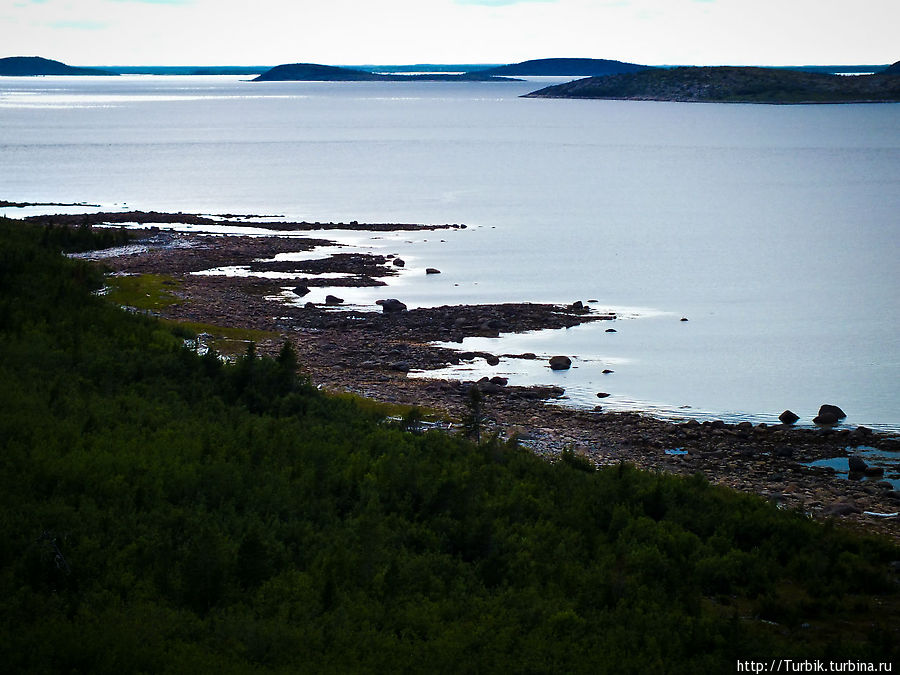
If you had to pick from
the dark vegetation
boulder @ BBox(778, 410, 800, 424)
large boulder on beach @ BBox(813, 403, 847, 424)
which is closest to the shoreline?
boulder @ BBox(778, 410, 800, 424)

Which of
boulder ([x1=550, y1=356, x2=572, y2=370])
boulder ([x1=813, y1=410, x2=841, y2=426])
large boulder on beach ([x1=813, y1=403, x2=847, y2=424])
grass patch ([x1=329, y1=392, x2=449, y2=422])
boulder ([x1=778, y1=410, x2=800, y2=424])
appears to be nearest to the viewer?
grass patch ([x1=329, y1=392, x2=449, y2=422])

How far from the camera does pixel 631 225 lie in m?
80.9

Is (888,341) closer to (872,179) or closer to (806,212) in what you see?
(806,212)

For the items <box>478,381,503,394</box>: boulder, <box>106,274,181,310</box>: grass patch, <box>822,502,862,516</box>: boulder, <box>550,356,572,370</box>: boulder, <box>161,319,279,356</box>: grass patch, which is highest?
<box>106,274,181,310</box>: grass patch

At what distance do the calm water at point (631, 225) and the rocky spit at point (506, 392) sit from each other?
77.9 inches

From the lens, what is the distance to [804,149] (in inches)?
5723

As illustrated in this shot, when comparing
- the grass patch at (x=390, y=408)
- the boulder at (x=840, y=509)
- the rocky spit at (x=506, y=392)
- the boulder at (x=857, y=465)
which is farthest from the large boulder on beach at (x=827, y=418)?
the grass patch at (x=390, y=408)

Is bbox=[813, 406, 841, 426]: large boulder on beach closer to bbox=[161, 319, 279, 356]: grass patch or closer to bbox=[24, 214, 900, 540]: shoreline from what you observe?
bbox=[24, 214, 900, 540]: shoreline

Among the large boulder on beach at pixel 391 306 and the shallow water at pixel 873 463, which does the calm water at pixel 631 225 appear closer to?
the large boulder on beach at pixel 391 306

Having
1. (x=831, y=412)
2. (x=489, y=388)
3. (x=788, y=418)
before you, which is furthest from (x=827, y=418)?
(x=489, y=388)

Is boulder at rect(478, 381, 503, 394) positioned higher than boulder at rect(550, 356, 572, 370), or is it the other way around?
boulder at rect(550, 356, 572, 370)

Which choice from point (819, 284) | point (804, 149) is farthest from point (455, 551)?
point (804, 149)

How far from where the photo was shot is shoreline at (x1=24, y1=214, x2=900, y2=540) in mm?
25938

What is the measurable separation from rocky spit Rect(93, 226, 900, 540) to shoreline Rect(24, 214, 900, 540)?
6 cm
